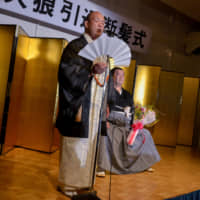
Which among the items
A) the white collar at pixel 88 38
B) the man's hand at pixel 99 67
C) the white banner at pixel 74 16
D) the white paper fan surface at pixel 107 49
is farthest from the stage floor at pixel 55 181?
the white banner at pixel 74 16

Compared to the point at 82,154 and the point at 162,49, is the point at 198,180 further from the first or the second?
the point at 162,49

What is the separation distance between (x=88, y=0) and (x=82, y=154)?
3.80 m

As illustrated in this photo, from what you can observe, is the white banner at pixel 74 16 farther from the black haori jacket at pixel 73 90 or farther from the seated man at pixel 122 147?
the black haori jacket at pixel 73 90

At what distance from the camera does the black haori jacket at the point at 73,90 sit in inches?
89.2

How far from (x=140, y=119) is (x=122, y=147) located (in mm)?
464

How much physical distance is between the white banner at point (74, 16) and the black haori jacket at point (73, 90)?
177 cm

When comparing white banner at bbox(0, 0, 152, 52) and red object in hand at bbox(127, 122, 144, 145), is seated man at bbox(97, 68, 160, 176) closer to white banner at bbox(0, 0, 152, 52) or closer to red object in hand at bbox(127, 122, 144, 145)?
red object in hand at bbox(127, 122, 144, 145)

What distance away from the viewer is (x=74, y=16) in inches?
184

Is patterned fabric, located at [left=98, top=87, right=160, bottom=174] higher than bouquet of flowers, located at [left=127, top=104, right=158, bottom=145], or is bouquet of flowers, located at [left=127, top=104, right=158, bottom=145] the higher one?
bouquet of flowers, located at [left=127, top=104, right=158, bottom=145]

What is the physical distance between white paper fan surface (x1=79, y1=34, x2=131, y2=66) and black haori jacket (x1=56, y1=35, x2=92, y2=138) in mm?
180

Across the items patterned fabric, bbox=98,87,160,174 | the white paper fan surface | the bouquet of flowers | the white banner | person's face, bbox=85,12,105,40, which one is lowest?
patterned fabric, bbox=98,87,160,174

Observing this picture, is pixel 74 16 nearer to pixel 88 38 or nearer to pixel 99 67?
pixel 88 38

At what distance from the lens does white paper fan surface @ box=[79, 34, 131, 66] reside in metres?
A: 2.06

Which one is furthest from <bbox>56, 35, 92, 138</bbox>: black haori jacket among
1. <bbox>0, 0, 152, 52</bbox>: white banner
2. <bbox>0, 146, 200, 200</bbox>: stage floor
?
<bbox>0, 0, 152, 52</bbox>: white banner
